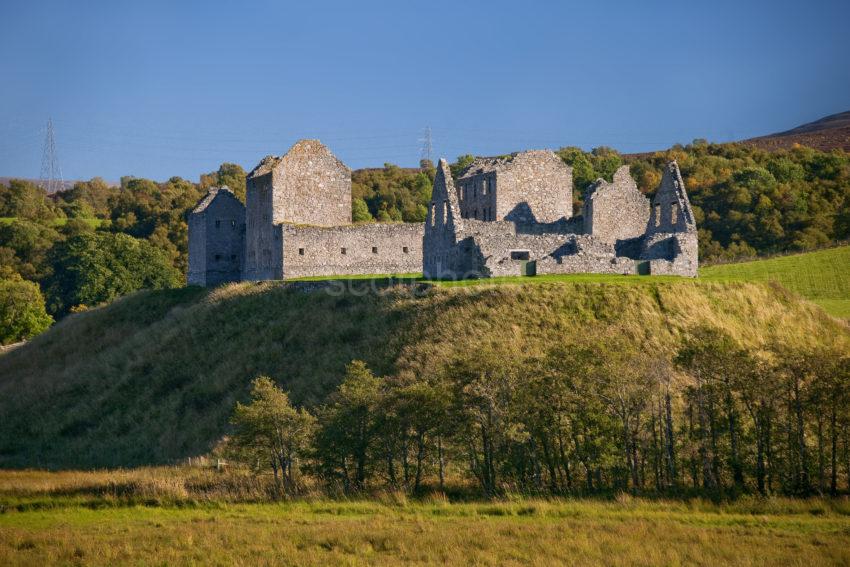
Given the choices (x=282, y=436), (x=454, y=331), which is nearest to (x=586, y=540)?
(x=282, y=436)

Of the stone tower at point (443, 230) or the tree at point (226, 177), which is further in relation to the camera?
the tree at point (226, 177)

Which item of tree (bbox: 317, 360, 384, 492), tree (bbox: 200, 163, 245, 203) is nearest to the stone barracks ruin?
tree (bbox: 317, 360, 384, 492)

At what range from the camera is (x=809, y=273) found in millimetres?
61938

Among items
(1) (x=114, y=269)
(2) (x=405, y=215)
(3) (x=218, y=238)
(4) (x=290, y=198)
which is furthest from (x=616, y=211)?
(1) (x=114, y=269)

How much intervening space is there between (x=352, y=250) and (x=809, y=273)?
94.6 ft

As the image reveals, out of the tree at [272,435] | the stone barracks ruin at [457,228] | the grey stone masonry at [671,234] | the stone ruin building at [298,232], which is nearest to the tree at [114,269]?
the stone barracks ruin at [457,228]

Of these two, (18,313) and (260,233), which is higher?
(260,233)

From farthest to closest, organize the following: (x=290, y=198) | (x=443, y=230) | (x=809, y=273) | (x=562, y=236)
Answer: (x=809, y=273) → (x=290, y=198) → (x=443, y=230) → (x=562, y=236)

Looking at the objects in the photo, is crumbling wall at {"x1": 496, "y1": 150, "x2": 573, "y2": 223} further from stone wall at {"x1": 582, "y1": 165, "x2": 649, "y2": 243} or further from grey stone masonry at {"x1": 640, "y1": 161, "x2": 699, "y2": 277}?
grey stone masonry at {"x1": 640, "y1": 161, "x2": 699, "y2": 277}

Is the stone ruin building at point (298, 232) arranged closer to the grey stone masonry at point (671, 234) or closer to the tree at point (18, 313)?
the grey stone masonry at point (671, 234)

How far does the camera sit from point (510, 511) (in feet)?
84.3

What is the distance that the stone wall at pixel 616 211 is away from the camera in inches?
1909

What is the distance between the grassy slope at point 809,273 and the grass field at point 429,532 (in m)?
30.3

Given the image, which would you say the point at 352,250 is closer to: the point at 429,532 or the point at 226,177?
the point at 429,532
